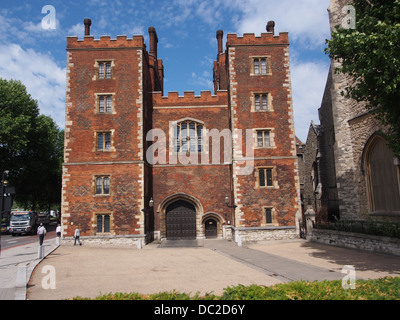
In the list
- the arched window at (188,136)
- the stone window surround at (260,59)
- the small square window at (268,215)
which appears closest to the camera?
the small square window at (268,215)

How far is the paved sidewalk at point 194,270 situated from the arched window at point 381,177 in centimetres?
297

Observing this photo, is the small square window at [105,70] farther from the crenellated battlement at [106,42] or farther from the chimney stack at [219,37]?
the chimney stack at [219,37]

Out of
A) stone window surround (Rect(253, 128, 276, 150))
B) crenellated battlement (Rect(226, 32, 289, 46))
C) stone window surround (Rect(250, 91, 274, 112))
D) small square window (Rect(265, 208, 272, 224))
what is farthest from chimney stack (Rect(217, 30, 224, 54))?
small square window (Rect(265, 208, 272, 224))

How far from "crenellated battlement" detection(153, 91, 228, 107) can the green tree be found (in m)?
14.7

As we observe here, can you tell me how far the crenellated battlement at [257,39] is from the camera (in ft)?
81.1

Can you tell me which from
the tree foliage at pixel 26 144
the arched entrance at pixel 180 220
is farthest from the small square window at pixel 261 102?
the tree foliage at pixel 26 144

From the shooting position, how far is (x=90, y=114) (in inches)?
922

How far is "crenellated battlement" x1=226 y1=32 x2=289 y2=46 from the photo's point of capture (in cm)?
2472

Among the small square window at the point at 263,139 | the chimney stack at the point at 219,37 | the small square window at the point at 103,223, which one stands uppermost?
the chimney stack at the point at 219,37

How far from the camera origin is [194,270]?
12602 mm

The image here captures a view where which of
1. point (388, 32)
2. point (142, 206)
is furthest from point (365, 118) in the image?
point (142, 206)

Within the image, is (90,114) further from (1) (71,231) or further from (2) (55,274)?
(2) (55,274)

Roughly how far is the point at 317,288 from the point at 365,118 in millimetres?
13873

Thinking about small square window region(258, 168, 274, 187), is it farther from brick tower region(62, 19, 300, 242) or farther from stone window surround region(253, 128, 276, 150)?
stone window surround region(253, 128, 276, 150)
